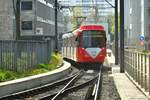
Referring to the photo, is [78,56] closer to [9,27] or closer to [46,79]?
[46,79]

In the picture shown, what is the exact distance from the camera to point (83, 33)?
38688 millimetres

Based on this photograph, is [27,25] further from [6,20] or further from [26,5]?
[6,20]

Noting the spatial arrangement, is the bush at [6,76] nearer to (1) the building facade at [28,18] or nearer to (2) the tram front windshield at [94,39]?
(2) the tram front windshield at [94,39]

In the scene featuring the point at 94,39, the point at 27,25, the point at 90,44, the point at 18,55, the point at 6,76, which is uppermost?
the point at 27,25

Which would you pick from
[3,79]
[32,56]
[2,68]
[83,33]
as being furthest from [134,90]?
[83,33]

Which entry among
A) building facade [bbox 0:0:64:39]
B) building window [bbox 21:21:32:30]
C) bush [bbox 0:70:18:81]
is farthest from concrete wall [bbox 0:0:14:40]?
bush [bbox 0:70:18:81]

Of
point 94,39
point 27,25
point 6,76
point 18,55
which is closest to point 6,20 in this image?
point 27,25

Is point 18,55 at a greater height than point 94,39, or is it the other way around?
point 94,39

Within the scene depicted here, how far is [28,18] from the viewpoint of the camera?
106750 mm

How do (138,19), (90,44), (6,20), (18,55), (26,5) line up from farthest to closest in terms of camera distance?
(138,19) → (26,5) → (6,20) → (90,44) → (18,55)

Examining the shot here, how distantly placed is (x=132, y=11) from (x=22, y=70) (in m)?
93.3

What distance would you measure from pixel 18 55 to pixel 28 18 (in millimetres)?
83015

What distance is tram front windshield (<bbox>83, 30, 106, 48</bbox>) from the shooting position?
127ft

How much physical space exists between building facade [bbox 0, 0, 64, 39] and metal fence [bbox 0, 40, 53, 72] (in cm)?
4590
